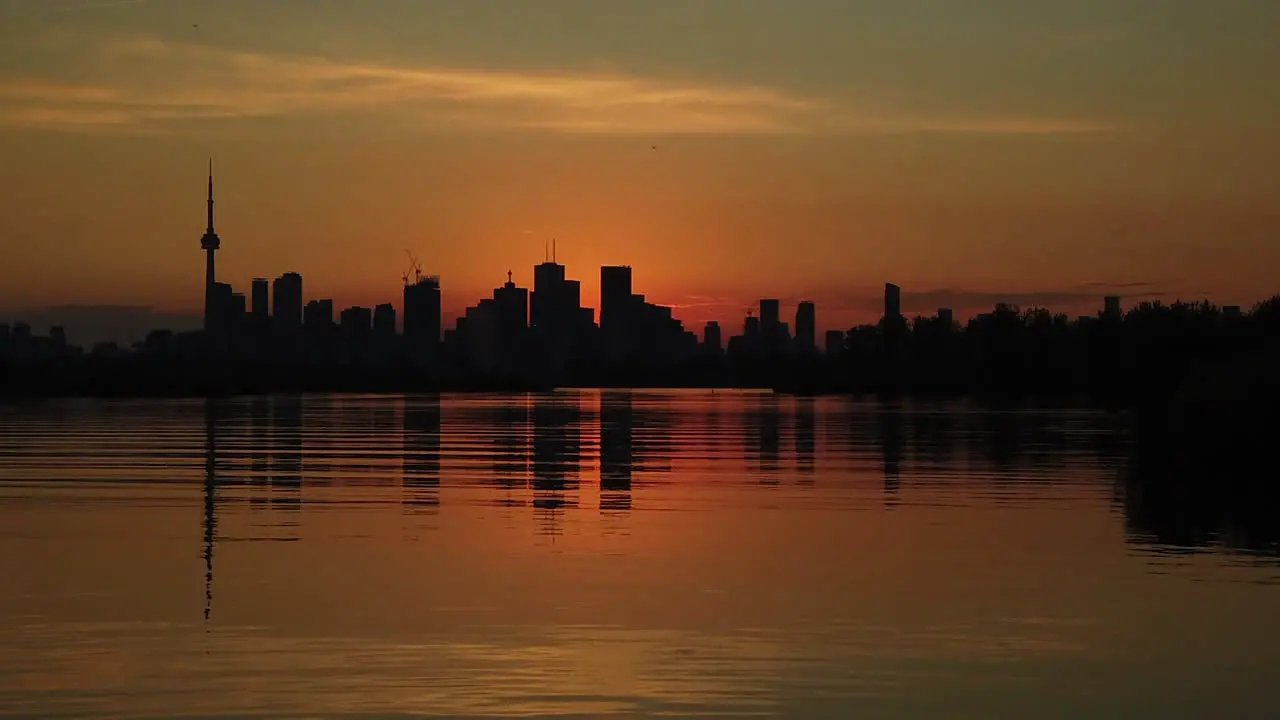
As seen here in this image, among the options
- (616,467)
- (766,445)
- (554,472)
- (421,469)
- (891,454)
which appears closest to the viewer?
(554,472)

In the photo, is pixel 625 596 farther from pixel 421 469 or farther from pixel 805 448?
pixel 805 448

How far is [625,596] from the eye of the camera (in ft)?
82.3

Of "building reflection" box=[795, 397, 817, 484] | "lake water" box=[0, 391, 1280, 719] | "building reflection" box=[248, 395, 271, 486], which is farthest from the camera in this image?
"building reflection" box=[795, 397, 817, 484]

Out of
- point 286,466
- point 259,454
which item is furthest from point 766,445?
point 286,466

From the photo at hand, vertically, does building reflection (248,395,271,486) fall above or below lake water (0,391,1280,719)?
above

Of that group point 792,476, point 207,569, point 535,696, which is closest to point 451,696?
point 535,696

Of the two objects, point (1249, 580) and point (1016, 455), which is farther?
point (1016, 455)

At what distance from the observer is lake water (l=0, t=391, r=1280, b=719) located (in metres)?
18.1

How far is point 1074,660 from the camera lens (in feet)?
66.1

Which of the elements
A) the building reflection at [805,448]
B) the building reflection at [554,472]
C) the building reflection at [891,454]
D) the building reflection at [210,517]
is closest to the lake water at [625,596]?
the building reflection at [210,517]

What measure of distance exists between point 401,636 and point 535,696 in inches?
163

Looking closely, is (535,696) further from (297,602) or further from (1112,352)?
(1112,352)

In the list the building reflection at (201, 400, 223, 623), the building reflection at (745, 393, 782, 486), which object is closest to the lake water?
the building reflection at (201, 400, 223, 623)

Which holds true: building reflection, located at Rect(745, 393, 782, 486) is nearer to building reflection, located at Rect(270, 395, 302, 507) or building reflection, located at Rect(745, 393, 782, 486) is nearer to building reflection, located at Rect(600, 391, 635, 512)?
building reflection, located at Rect(600, 391, 635, 512)
